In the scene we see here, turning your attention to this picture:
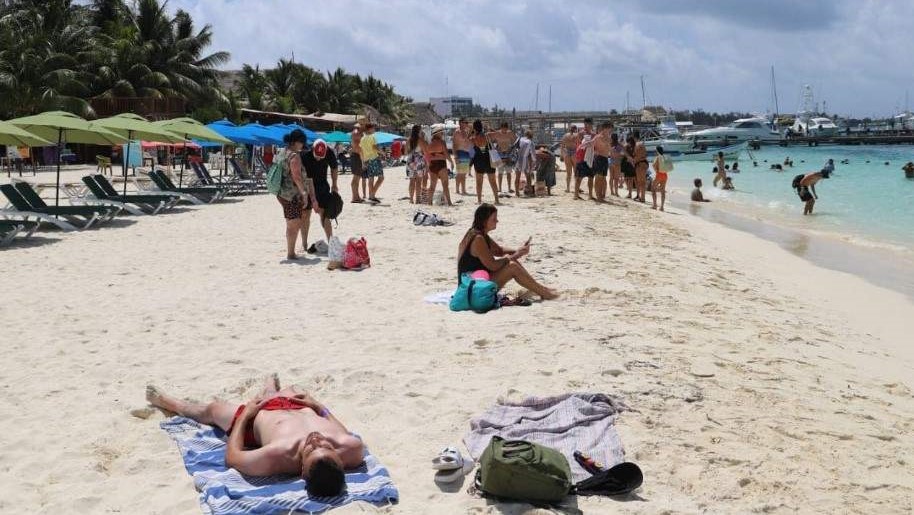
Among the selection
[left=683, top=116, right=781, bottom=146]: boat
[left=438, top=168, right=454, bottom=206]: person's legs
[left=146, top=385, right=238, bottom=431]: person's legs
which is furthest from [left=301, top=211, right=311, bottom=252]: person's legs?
[left=683, top=116, right=781, bottom=146]: boat

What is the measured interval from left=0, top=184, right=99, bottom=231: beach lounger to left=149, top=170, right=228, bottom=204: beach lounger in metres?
3.92

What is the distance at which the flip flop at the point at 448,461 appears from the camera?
134 inches

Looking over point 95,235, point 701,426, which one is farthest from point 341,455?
point 95,235

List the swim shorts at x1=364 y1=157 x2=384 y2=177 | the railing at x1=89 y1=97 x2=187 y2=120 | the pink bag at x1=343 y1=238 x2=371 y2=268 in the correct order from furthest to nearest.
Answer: the railing at x1=89 y1=97 x2=187 y2=120 < the swim shorts at x1=364 y1=157 x2=384 y2=177 < the pink bag at x1=343 y1=238 x2=371 y2=268

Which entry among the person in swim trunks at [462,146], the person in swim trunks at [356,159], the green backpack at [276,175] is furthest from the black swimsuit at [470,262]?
the person in swim trunks at [356,159]

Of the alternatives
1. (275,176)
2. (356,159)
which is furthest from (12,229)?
(356,159)

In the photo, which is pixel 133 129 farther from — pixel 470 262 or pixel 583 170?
pixel 470 262

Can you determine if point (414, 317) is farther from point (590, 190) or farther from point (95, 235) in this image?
point (590, 190)

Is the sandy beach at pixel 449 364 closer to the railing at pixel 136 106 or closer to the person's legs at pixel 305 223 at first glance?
the person's legs at pixel 305 223

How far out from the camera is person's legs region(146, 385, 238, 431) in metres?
3.99

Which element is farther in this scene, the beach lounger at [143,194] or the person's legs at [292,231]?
the beach lounger at [143,194]

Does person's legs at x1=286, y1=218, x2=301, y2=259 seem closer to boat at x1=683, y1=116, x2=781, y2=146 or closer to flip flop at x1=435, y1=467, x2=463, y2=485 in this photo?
flip flop at x1=435, y1=467, x2=463, y2=485

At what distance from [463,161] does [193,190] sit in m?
5.77

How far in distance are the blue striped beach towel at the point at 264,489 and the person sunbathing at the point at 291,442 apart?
0.04 m
